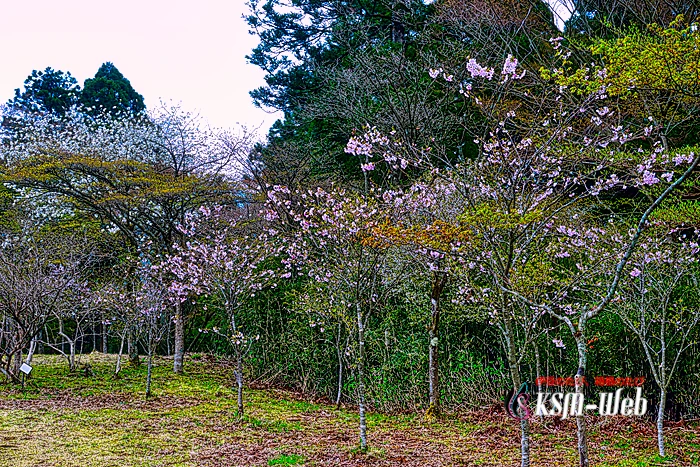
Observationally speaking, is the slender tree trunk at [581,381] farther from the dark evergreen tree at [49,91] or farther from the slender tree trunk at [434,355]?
the dark evergreen tree at [49,91]

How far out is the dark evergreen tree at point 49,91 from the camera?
69.9ft

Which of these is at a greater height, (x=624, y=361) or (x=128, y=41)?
(x=128, y=41)

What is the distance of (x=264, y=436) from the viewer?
606 cm

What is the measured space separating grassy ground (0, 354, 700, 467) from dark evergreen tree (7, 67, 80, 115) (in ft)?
50.7

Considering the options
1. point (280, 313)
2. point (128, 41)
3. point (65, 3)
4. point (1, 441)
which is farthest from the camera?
point (128, 41)

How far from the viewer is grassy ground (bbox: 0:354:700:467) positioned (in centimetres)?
499

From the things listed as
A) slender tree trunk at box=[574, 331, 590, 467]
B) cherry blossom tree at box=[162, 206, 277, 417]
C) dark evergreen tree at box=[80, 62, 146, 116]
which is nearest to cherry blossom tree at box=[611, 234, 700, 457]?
slender tree trunk at box=[574, 331, 590, 467]

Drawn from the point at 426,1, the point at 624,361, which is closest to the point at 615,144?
the point at 624,361

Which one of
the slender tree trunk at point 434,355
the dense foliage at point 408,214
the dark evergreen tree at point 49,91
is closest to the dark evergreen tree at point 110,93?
the dark evergreen tree at point 49,91

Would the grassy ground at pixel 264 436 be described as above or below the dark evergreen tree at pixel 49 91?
below

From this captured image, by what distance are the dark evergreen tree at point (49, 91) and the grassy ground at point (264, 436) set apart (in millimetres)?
15448

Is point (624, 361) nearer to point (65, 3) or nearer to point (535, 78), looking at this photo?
point (535, 78)

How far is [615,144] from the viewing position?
7.08 meters

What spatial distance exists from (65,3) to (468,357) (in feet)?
25.4
